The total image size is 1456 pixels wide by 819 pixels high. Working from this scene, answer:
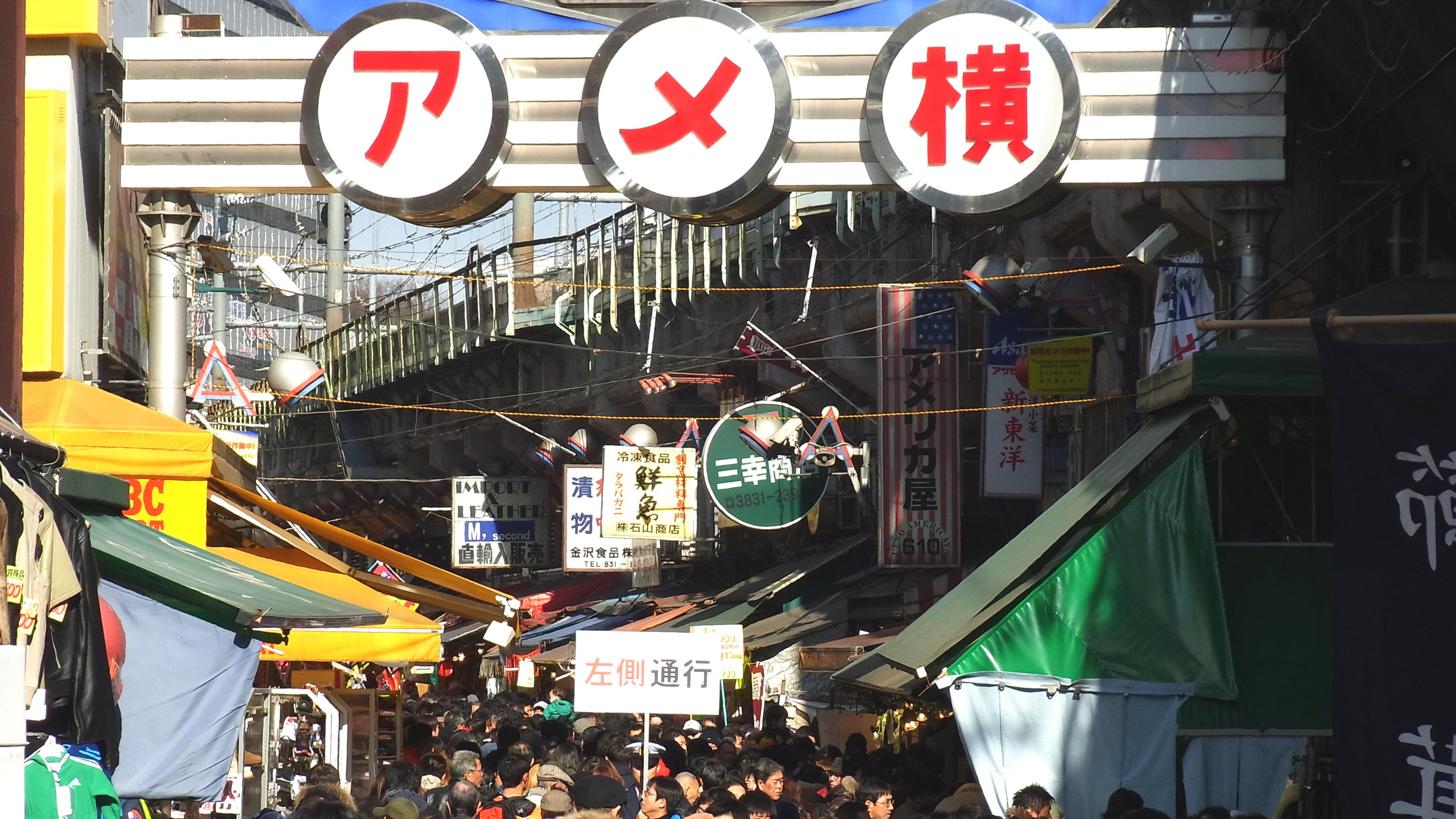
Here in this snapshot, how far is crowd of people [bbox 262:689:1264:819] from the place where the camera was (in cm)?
938

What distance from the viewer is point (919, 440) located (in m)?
20.6

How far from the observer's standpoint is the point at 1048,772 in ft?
32.9

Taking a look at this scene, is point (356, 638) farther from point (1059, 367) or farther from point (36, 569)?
point (1059, 367)

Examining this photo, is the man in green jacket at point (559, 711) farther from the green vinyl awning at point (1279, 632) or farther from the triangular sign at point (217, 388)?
the green vinyl awning at point (1279, 632)

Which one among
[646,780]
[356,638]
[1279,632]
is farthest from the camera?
[356,638]

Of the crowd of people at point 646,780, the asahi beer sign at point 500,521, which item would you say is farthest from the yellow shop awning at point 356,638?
the asahi beer sign at point 500,521

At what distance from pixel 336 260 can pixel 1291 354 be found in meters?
43.8

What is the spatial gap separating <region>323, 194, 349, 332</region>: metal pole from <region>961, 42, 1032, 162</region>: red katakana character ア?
38.7m

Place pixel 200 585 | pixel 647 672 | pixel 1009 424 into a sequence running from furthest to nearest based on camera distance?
pixel 1009 424 < pixel 647 672 < pixel 200 585

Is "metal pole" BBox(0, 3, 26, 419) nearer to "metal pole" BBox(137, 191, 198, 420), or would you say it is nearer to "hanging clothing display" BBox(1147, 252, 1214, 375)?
"metal pole" BBox(137, 191, 198, 420)

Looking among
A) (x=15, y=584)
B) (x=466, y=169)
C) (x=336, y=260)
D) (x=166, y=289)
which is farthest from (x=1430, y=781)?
(x=336, y=260)

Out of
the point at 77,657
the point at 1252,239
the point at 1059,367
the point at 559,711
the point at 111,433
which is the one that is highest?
the point at 1252,239

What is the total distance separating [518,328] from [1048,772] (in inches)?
1043

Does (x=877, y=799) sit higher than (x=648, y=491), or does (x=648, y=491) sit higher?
(x=648, y=491)
